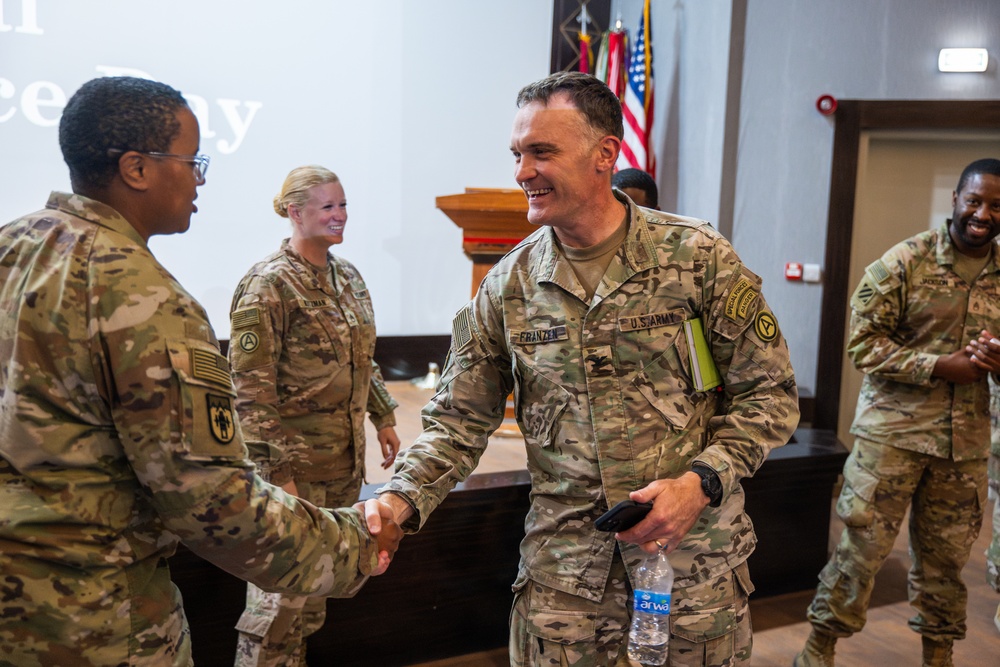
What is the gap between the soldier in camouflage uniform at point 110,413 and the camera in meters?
1.29

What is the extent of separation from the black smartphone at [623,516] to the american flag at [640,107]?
523 cm

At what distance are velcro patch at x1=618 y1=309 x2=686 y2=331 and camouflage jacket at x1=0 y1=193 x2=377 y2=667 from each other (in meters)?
0.79

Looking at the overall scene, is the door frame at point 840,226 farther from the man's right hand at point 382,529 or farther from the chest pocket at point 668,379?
the man's right hand at point 382,529

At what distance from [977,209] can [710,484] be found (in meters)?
1.86

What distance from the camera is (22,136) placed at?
5246 millimetres

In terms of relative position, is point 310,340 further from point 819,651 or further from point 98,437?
point 819,651

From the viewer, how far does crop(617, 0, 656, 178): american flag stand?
21.5ft

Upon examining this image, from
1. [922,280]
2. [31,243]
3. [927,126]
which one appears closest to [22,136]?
[31,243]

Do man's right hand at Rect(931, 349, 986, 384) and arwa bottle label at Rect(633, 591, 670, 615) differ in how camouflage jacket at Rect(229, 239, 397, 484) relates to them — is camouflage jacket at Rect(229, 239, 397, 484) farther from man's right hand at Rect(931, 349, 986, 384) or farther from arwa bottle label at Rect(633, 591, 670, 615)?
man's right hand at Rect(931, 349, 986, 384)

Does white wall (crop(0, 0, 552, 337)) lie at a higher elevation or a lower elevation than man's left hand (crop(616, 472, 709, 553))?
higher

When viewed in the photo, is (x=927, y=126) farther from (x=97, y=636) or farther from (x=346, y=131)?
(x=97, y=636)

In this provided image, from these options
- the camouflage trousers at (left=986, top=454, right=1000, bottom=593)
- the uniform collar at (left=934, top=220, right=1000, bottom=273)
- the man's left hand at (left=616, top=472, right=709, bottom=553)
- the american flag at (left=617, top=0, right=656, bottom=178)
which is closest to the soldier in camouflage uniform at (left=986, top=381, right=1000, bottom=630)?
the camouflage trousers at (left=986, top=454, right=1000, bottom=593)

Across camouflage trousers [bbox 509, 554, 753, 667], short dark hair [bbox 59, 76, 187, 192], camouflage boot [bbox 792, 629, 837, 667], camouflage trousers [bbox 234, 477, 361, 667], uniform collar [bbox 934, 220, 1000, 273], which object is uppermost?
short dark hair [bbox 59, 76, 187, 192]

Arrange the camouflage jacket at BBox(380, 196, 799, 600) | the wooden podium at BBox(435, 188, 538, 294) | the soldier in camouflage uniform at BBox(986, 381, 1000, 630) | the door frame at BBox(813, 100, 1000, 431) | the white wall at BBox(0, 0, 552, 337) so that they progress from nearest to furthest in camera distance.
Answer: the camouflage jacket at BBox(380, 196, 799, 600), the soldier in camouflage uniform at BBox(986, 381, 1000, 630), the wooden podium at BBox(435, 188, 538, 294), the door frame at BBox(813, 100, 1000, 431), the white wall at BBox(0, 0, 552, 337)
